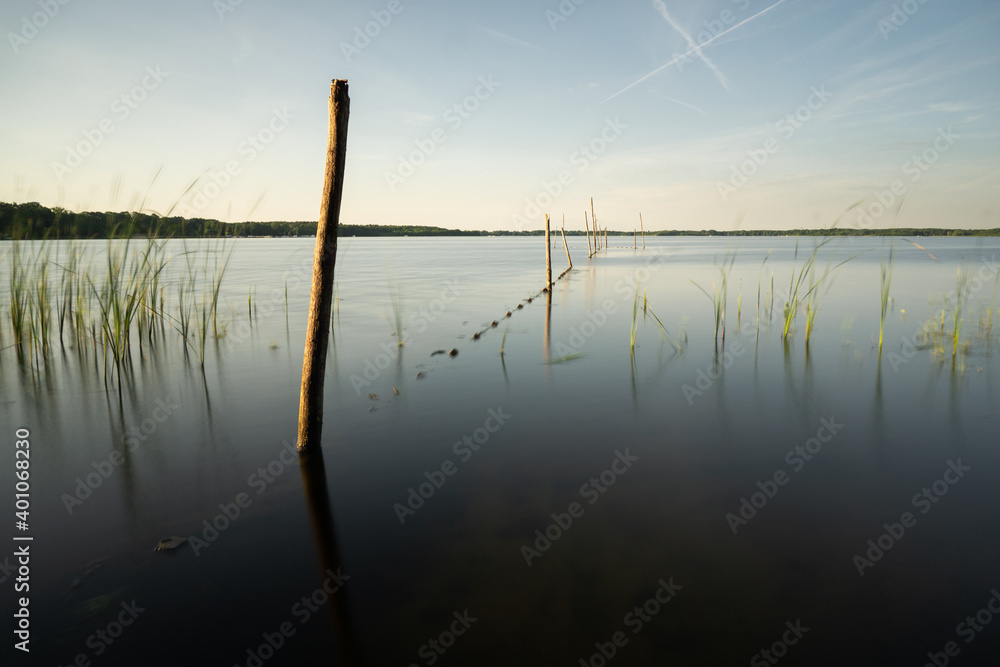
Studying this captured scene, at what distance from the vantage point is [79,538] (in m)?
3.91

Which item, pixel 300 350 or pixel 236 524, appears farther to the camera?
pixel 300 350

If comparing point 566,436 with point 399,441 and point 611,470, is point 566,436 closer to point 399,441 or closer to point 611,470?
point 611,470

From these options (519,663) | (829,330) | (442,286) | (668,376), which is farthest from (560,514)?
(442,286)

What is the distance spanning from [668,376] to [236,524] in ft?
23.2
